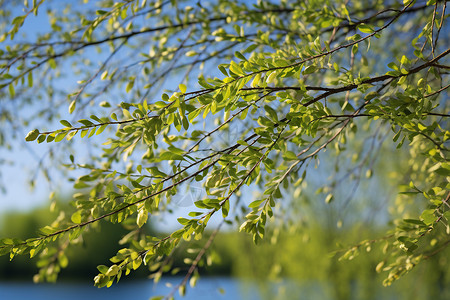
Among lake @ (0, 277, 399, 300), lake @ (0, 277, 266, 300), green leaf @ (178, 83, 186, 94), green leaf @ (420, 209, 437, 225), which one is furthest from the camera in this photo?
lake @ (0, 277, 266, 300)

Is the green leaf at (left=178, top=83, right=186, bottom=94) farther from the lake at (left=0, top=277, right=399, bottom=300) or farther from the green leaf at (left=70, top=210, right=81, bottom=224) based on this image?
the lake at (left=0, top=277, right=399, bottom=300)

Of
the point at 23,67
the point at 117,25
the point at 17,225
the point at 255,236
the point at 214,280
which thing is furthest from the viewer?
the point at 17,225

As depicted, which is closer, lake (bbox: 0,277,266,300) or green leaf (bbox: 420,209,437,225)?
green leaf (bbox: 420,209,437,225)

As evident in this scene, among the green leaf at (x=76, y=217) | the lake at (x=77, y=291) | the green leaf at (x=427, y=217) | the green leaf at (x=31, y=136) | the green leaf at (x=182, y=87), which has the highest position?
the green leaf at (x=31, y=136)

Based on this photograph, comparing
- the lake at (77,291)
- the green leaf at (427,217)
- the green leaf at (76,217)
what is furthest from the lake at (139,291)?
the green leaf at (76,217)

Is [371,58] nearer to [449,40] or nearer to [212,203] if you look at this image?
[449,40]

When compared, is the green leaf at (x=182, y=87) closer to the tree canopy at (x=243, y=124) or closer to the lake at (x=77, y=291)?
the tree canopy at (x=243, y=124)

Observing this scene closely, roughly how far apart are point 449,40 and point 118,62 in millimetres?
3509

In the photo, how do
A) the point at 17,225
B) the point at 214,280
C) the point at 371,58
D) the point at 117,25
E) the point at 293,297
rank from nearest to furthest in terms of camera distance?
the point at 117,25, the point at 214,280, the point at 371,58, the point at 293,297, the point at 17,225

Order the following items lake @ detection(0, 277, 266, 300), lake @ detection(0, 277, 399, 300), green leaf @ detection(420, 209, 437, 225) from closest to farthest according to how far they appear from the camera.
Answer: green leaf @ detection(420, 209, 437, 225), lake @ detection(0, 277, 399, 300), lake @ detection(0, 277, 266, 300)

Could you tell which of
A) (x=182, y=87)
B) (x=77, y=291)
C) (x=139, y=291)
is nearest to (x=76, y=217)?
(x=182, y=87)

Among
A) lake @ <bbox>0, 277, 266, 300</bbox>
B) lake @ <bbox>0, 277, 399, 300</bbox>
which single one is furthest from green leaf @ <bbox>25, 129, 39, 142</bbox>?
lake @ <bbox>0, 277, 266, 300</bbox>

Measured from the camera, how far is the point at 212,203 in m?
1.61

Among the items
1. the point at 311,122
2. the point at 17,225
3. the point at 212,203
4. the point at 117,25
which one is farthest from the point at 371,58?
the point at 17,225
